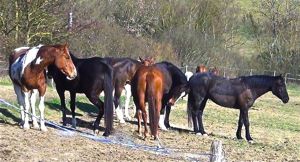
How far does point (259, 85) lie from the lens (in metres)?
13.5

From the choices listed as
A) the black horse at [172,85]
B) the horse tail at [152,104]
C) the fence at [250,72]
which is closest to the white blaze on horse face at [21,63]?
the horse tail at [152,104]

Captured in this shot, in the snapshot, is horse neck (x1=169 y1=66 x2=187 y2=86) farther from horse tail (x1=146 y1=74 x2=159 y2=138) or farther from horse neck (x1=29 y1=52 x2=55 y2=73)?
horse neck (x1=29 y1=52 x2=55 y2=73)

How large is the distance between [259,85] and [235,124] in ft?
10.7

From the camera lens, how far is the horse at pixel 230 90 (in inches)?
533

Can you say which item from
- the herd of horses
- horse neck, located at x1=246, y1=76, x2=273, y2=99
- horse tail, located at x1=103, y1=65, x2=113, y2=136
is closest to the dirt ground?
horse tail, located at x1=103, y1=65, x2=113, y2=136

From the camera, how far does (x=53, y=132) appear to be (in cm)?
1104

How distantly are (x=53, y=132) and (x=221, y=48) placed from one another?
114ft

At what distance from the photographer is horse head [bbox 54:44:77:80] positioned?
10906 millimetres

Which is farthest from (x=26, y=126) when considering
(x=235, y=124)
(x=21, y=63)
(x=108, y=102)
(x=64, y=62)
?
(x=235, y=124)

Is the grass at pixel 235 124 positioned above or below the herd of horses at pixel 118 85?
below

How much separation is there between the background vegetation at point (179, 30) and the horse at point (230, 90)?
12.5 m

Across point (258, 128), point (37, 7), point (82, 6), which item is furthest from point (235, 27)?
point (258, 128)

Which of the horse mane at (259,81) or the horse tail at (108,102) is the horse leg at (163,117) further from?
the horse tail at (108,102)

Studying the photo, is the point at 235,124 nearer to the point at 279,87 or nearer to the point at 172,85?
the point at 279,87
